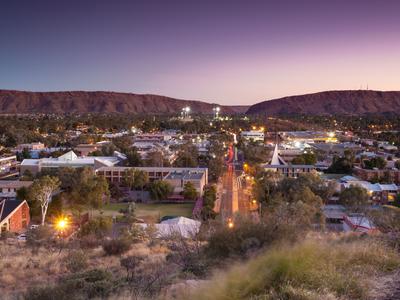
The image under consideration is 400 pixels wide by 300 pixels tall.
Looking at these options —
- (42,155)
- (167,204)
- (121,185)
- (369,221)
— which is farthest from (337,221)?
(42,155)

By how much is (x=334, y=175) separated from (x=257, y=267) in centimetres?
3468

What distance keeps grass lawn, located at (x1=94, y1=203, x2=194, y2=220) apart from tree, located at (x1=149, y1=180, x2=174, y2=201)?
85 centimetres

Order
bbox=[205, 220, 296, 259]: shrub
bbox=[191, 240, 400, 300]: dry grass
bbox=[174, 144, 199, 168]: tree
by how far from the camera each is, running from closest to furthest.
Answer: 1. bbox=[191, 240, 400, 300]: dry grass
2. bbox=[205, 220, 296, 259]: shrub
3. bbox=[174, 144, 199, 168]: tree

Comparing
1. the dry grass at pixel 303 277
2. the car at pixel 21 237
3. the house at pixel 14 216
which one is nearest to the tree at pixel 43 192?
the house at pixel 14 216

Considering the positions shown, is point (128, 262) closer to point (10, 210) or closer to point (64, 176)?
point (10, 210)

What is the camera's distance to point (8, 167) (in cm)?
4609

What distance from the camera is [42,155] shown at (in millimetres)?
51625

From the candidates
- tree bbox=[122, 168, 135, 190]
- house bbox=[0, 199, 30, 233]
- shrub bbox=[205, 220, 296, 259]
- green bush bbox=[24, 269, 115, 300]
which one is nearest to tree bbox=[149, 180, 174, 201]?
tree bbox=[122, 168, 135, 190]

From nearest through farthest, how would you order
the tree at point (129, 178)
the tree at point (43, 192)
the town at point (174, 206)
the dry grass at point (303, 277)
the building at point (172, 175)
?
the dry grass at point (303, 277) < the town at point (174, 206) < the tree at point (43, 192) < the building at point (172, 175) < the tree at point (129, 178)

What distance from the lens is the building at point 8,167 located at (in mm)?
42981

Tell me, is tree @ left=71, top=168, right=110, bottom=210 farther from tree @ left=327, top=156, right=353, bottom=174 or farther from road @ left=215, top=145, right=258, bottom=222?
tree @ left=327, top=156, right=353, bottom=174

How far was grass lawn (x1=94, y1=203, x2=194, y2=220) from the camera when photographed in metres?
25.9

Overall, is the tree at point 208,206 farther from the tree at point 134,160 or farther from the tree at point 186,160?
the tree at point 134,160

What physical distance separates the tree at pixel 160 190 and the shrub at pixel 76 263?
20.5 m
